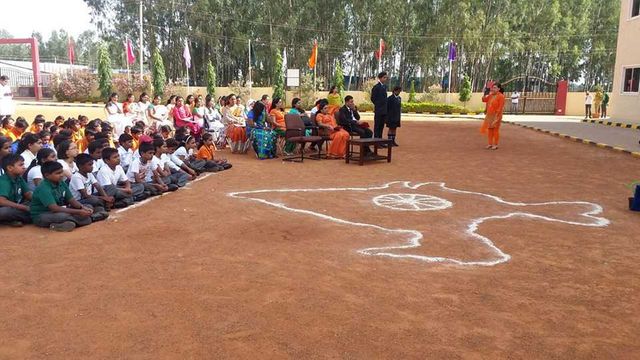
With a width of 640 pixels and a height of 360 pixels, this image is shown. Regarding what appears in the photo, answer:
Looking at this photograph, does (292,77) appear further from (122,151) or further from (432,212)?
(432,212)

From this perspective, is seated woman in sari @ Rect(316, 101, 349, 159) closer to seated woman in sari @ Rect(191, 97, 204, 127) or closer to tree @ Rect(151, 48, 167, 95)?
seated woman in sari @ Rect(191, 97, 204, 127)

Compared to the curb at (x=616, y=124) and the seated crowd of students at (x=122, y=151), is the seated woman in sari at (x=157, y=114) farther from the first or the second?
the curb at (x=616, y=124)

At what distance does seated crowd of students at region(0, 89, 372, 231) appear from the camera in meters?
5.62

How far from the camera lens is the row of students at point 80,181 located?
552 cm

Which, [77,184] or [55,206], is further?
[77,184]

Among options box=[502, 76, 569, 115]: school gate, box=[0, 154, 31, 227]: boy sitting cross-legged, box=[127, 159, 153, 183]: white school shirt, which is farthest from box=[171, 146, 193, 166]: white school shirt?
box=[502, 76, 569, 115]: school gate

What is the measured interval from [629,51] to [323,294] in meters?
21.9

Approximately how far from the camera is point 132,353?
9.80 feet

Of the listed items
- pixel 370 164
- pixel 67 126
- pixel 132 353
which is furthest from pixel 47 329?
pixel 370 164

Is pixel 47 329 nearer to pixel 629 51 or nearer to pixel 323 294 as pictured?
pixel 323 294

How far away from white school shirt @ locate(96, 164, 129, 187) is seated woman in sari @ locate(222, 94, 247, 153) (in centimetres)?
533

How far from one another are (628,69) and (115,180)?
Result: 70.4ft

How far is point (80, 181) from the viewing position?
6090mm

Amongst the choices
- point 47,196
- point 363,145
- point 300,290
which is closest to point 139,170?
point 47,196
